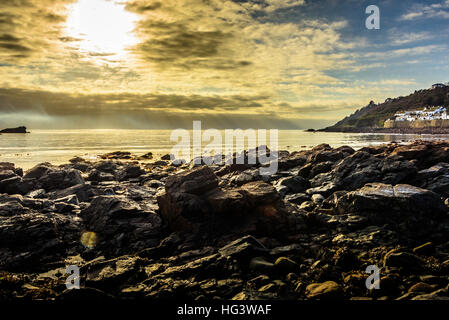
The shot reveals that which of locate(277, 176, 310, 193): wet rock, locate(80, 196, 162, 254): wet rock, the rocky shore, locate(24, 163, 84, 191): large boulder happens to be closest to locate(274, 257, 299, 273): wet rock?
the rocky shore

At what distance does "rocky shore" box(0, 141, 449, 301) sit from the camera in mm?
9539

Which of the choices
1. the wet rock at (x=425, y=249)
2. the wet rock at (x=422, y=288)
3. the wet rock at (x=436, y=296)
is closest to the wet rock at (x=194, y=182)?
the wet rock at (x=425, y=249)

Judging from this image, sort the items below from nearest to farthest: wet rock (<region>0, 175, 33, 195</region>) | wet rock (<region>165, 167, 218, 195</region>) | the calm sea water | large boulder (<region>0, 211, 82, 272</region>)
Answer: large boulder (<region>0, 211, 82, 272</region>) < wet rock (<region>165, 167, 218, 195</region>) < wet rock (<region>0, 175, 33, 195</region>) < the calm sea water

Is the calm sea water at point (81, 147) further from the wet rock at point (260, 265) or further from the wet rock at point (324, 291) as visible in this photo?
the wet rock at point (324, 291)

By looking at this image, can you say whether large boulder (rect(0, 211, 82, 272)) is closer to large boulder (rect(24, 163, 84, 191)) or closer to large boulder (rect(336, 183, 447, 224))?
large boulder (rect(24, 163, 84, 191))

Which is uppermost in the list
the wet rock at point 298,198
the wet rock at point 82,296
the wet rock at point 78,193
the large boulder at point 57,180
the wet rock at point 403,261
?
the large boulder at point 57,180

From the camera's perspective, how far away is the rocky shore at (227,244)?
954cm

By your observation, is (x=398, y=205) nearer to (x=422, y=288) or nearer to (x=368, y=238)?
(x=368, y=238)

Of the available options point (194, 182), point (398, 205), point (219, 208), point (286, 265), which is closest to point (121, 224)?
point (194, 182)

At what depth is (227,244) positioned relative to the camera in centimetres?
1281

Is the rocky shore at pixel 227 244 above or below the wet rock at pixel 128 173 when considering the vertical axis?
below

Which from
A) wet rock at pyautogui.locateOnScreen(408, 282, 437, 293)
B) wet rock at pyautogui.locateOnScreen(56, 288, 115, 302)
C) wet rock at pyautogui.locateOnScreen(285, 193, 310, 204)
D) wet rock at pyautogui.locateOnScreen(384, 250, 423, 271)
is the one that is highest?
wet rock at pyautogui.locateOnScreen(285, 193, 310, 204)

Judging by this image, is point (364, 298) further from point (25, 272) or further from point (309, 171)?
point (309, 171)
